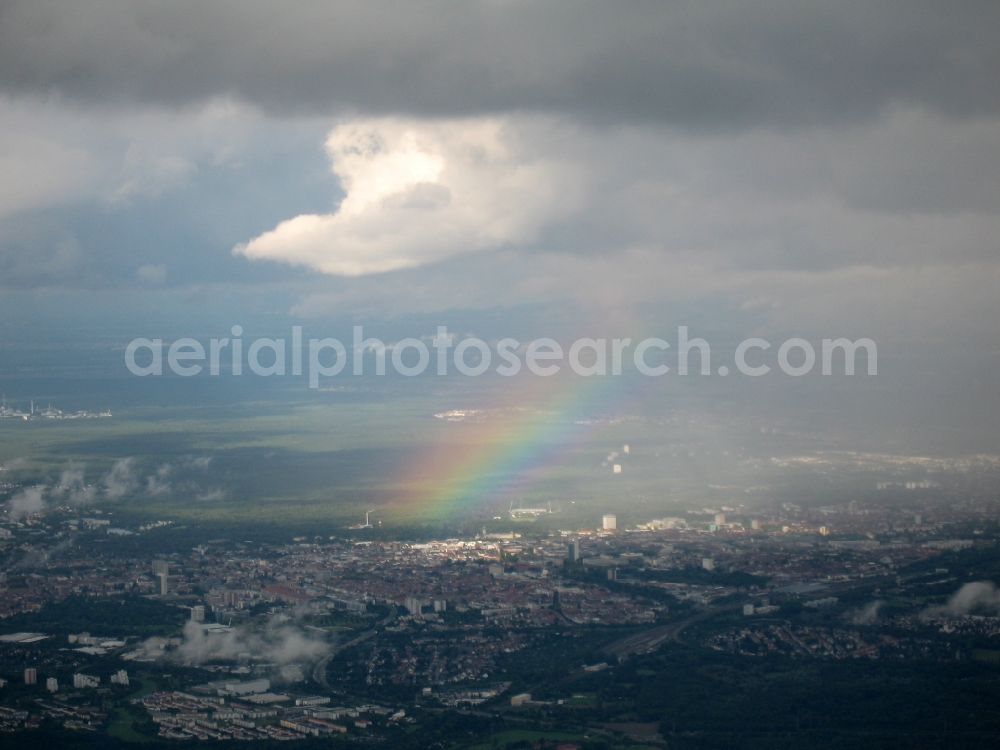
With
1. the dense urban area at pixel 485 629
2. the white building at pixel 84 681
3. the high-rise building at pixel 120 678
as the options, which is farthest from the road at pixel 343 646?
the white building at pixel 84 681

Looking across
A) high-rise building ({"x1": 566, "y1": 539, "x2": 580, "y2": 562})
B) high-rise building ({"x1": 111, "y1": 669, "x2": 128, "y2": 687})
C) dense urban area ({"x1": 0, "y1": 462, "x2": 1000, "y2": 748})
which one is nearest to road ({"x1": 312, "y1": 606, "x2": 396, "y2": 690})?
dense urban area ({"x1": 0, "y1": 462, "x2": 1000, "y2": 748})

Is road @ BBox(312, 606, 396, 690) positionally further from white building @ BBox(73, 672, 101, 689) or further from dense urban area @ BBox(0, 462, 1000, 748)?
white building @ BBox(73, 672, 101, 689)

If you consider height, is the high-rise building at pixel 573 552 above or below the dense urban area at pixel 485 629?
above

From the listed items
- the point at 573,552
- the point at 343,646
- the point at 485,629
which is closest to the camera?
the point at 343,646

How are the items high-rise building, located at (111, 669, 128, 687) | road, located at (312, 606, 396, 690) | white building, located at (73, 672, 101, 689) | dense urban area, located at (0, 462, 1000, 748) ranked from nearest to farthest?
dense urban area, located at (0, 462, 1000, 748) → white building, located at (73, 672, 101, 689) → high-rise building, located at (111, 669, 128, 687) → road, located at (312, 606, 396, 690)

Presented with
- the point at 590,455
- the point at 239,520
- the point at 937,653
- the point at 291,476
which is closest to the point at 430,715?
the point at 937,653

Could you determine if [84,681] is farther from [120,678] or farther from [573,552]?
[573,552]

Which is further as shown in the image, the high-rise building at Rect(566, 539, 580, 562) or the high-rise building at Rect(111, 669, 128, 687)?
the high-rise building at Rect(566, 539, 580, 562)

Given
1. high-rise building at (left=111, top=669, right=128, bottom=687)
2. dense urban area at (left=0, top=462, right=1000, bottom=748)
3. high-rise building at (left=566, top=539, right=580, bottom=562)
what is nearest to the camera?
dense urban area at (left=0, top=462, right=1000, bottom=748)

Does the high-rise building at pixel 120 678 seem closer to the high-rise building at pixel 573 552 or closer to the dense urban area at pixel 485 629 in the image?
the dense urban area at pixel 485 629

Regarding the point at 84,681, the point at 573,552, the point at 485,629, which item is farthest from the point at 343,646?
the point at 573,552

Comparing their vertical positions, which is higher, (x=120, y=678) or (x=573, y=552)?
(x=573, y=552)

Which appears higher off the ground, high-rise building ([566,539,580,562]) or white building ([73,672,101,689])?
high-rise building ([566,539,580,562])
